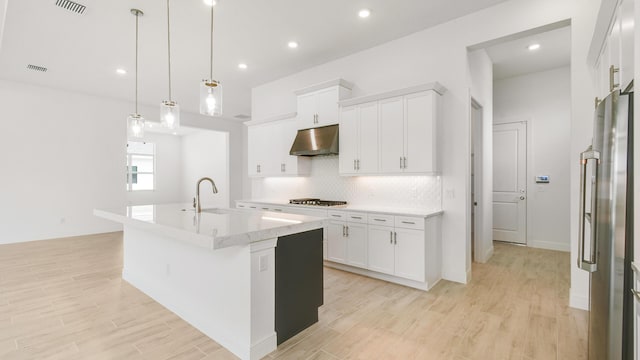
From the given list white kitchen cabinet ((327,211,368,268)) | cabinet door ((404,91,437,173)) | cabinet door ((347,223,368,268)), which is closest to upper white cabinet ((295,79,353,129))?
cabinet door ((404,91,437,173))

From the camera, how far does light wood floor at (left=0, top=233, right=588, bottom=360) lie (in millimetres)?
2242

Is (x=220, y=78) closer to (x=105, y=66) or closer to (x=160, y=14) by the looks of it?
(x=105, y=66)

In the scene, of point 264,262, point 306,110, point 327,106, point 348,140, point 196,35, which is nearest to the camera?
point 264,262

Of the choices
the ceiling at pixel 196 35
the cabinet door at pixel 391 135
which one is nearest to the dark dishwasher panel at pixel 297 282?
the cabinet door at pixel 391 135

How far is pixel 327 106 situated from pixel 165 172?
9.03m

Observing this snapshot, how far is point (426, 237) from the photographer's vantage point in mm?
3430

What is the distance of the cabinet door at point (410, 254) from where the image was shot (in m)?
3.39

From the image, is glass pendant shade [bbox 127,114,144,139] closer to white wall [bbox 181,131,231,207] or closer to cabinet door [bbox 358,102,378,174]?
cabinet door [bbox 358,102,378,174]

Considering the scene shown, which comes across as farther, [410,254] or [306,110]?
[306,110]

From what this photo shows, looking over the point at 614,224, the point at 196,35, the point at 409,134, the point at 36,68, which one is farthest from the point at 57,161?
the point at 614,224

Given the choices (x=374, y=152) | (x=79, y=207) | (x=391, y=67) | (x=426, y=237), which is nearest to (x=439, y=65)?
(x=391, y=67)

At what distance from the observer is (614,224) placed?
1494 millimetres

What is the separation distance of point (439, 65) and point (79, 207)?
762cm

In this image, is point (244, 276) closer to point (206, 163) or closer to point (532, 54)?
point (532, 54)
